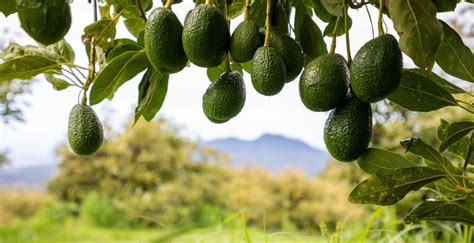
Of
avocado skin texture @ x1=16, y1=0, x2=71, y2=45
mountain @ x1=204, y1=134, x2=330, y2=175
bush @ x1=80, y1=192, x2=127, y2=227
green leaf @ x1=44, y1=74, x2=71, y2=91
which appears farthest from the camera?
mountain @ x1=204, y1=134, x2=330, y2=175

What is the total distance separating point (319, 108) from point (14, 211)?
6069 millimetres

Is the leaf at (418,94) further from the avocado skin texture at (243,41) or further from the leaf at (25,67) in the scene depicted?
the leaf at (25,67)

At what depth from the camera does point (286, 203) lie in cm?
525

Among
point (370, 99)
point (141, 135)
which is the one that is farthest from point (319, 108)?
point (141, 135)

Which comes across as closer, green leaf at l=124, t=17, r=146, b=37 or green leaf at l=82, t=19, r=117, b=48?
green leaf at l=82, t=19, r=117, b=48

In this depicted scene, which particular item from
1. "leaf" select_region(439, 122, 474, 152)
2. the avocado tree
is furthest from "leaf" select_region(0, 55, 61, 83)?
"leaf" select_region(439, 122, 474, 152)

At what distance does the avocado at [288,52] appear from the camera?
509mm

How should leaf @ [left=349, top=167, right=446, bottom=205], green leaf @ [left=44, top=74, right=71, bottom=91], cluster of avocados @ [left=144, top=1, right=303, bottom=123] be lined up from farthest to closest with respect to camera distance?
1. green leaf @ [left=44, top=74, right=71, bottom=91]
2. leaf @ [left=349, top=167, right=446, bottom=205]
3. cluster of avocados @ [left=144, top=1, right=303, bottom=123]

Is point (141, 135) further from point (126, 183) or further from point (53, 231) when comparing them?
point (53, 231)

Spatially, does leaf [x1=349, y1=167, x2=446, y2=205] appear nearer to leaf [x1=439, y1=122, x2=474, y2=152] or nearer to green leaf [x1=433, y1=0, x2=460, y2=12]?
leaf [x1=439, y1=122, x2=474, y2=152]

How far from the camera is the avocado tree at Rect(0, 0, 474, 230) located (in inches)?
18.1

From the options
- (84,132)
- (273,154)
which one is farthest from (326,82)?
(273,154)

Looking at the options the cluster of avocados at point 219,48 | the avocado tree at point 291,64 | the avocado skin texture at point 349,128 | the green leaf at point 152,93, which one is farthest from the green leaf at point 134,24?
the avocado skin texture at point 349,128

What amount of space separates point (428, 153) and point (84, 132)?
40 cm
